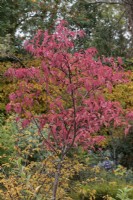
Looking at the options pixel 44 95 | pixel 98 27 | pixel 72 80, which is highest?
pixel 98 27

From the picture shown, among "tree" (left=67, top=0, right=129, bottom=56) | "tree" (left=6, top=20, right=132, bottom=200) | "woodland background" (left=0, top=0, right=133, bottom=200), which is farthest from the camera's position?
"tree" (left=67, top=0, right=129, bottom=56)

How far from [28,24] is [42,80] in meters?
11.0

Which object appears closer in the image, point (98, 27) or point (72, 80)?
point (72, 80)

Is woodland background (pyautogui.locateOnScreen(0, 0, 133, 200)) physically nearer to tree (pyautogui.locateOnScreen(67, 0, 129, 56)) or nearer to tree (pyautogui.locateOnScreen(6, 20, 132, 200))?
tree (pyautogui.locateOnScreen(67, 0, 129, 56))

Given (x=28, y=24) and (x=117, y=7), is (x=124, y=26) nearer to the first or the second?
(x=117, y=7)

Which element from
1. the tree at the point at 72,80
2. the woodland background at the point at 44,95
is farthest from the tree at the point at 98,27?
the tree at the point at 72,80

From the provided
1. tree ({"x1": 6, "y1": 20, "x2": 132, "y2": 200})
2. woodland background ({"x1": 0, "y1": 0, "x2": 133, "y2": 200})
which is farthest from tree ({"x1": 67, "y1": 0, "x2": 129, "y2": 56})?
tree ({"x1": 6, "y1": 20, "x2": 132, "y2": 200})

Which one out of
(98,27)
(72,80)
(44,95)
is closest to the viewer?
(72,80)

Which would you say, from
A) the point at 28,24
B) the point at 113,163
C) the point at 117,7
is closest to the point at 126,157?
the point at 113,163

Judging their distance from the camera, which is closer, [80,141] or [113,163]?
[80,141]

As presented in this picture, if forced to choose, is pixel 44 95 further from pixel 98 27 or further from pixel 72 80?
pixel 98 27

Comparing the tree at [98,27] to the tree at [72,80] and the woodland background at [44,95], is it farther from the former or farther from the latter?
the tree at [72,80]

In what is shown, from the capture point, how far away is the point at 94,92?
4.67 m

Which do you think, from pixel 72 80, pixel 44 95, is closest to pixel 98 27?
pixel 44 95
